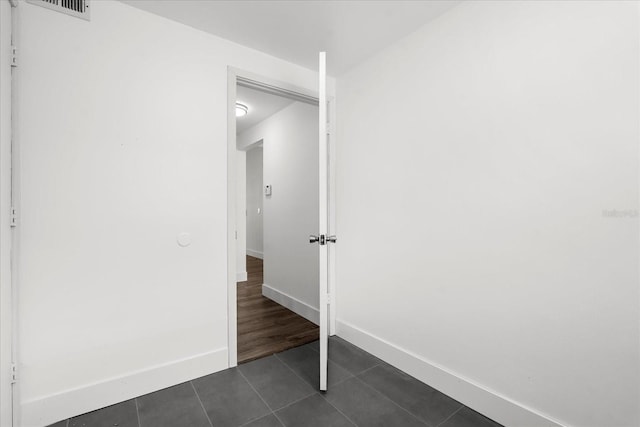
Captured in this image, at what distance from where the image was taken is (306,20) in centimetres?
204

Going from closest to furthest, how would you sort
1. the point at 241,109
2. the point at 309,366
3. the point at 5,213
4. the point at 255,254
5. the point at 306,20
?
the point at 5,213 → the point at 306,20 → the point at 309,366 → the point at 241,109 → the point at 255,254

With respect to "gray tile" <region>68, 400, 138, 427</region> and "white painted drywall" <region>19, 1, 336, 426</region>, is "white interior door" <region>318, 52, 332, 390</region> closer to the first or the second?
"white painted drywall" <region>19, 1, 336, 426</region>

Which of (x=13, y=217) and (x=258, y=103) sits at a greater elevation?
(x=258, y=103)

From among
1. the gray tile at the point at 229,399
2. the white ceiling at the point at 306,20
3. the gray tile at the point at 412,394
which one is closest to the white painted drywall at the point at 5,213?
the white ceiling at the point at 306,20

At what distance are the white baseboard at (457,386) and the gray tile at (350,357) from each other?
65 millimetres

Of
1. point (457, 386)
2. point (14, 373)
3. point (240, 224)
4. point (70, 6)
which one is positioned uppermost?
point (70, 6)

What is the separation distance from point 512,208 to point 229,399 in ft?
6.69

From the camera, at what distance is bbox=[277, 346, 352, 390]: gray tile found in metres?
2.12

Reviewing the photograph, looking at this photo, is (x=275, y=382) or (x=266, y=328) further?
(x=266, y=328)

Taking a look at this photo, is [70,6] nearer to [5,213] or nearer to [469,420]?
[5,213]

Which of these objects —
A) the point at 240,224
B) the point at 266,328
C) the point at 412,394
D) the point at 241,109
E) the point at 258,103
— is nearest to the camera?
the point at 412,394

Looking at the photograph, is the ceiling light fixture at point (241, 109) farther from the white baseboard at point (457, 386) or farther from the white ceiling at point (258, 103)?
the white baseboard at point (457, 386)

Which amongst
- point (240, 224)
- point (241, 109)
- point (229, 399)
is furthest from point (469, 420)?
point (240, 224)

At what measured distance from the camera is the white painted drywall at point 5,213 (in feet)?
4.72
